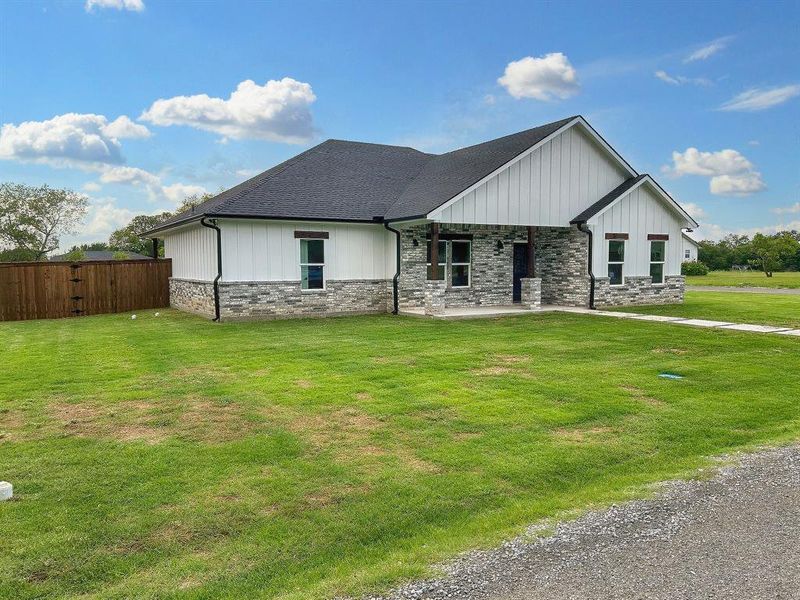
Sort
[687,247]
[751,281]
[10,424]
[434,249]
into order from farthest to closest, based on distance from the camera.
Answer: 1. [687,247]
2. [751,281]
3. [434,249]
4. [10,424]

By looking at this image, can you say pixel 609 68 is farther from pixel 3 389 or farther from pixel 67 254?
pixel 67 254

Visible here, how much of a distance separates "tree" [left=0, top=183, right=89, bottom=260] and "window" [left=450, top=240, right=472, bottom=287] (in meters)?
45.7

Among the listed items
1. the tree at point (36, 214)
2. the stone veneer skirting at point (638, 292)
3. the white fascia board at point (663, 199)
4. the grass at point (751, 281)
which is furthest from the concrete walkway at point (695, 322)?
the tree at point (36, 214)

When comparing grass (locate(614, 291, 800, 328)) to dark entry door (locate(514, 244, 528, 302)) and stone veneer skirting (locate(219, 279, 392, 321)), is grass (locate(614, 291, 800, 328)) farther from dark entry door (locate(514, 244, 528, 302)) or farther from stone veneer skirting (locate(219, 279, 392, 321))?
stone veneer skirting (locate(219, 279, 392, 321))

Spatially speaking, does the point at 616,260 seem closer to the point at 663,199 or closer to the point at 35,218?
the point at 663,199

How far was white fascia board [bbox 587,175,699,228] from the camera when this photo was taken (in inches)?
696

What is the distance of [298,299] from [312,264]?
115 centimetres

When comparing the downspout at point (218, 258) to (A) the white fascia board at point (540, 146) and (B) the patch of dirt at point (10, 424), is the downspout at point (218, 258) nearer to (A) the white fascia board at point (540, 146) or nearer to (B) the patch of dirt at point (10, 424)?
(A) the white fascia board at point (540, 146)

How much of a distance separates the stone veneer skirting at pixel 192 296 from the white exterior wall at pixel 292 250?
129cm

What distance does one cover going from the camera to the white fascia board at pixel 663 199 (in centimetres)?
1767

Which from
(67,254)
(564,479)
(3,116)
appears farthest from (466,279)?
(67,254)

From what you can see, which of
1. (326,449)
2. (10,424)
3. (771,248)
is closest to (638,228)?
(326,449)

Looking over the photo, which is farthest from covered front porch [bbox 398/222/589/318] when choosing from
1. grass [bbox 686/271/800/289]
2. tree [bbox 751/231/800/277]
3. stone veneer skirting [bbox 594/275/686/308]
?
tree [bbox 751/231/800/277]

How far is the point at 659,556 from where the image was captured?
130 inches
